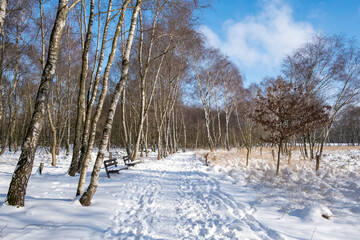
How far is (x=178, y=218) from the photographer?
3.65m

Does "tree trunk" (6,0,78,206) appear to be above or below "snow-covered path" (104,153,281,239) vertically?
above

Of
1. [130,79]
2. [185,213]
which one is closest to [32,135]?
[185,213]

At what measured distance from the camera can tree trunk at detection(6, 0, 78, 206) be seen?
3611 mm

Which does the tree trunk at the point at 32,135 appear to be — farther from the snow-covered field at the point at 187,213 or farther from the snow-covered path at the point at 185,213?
the snow-covered path at the point at 185,213

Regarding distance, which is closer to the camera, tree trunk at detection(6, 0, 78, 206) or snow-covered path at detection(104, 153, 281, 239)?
snow-covered path at detection(104, 153, 281, 239)

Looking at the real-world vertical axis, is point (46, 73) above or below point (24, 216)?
above

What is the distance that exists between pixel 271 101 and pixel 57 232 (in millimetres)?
8575

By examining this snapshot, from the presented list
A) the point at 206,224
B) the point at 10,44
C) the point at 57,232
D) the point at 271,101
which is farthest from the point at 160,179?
the point at 10,44

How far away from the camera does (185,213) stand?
390 cm

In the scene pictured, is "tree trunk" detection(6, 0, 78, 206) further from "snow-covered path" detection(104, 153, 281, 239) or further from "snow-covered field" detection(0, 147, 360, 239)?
"snow-covered path" detection(104, 153, 281, 239)

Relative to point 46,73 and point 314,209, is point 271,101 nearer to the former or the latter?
point 314,209

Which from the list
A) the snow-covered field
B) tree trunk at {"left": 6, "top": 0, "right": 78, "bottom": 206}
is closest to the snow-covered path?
the snow-covered field

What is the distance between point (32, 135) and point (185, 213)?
360 centimetres

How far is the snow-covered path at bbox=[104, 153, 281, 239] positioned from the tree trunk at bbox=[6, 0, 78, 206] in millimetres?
1968
